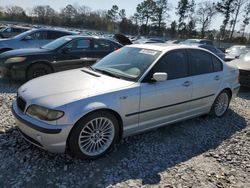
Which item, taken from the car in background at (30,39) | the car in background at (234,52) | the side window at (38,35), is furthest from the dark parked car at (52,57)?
the car in background at (234,52)

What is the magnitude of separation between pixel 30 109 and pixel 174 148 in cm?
216

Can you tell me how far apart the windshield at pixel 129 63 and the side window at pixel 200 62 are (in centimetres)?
75

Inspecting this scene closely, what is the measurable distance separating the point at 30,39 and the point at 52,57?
3.13 m

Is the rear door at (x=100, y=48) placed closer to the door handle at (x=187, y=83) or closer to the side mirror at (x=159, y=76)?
the door handle at (x=187, y=83)

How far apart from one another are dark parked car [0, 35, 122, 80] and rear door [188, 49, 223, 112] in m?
3.64

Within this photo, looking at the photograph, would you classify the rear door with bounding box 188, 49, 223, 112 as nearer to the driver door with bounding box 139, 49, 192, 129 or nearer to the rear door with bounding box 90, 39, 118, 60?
the driver door with bounding box 139, 49, 192, 129

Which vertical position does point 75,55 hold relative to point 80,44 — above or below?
below

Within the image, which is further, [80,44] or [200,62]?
[80,44]

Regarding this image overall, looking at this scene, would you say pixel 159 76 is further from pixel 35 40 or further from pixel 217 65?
pixel 35 40

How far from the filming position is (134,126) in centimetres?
362

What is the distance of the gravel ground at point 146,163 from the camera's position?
2930 millimetres

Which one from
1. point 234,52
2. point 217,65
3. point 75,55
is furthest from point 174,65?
point 234,52

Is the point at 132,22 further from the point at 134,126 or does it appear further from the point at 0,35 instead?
the point at 134,126

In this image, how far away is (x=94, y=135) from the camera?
10.7 ft
